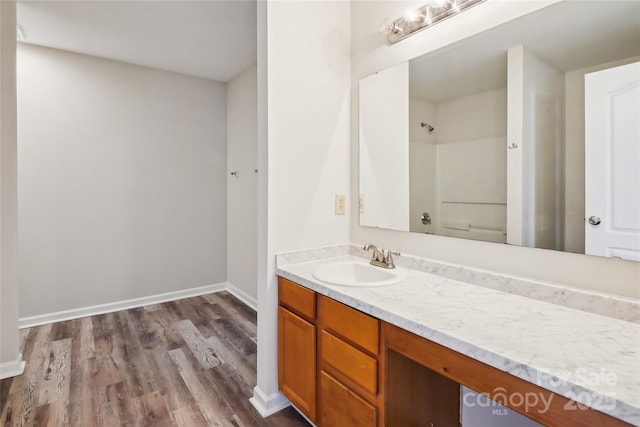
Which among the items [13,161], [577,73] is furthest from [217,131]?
[577,73]

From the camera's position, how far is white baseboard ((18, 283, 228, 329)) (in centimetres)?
299

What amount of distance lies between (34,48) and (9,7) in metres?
0.88

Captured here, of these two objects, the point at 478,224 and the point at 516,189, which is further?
the point at 478,224

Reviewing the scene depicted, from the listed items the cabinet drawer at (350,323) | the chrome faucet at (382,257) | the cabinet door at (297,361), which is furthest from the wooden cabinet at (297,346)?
the chrome faucet at (382,257)

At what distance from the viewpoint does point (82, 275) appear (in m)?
3.18

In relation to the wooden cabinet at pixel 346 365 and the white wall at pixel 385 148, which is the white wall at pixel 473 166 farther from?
the wooden cabinet at pixel 346 365

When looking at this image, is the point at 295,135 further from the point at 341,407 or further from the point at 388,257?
the point at 341,407

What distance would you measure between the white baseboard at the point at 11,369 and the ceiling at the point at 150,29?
2.54m

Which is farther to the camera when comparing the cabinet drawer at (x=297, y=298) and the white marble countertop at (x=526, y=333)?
the cabinet drawer at (x=297, y=298)

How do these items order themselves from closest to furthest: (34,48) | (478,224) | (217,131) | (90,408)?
(478,224) < (90,408) < (34,48) < (217,131)

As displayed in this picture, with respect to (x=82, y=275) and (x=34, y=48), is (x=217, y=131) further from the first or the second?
(x=82, y=275)

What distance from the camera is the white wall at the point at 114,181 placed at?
9.67 ft

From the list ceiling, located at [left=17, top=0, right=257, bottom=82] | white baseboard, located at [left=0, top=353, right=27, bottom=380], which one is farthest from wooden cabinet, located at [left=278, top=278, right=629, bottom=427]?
ceiling, located at [left=17, top=0, right=257, bottom=82]

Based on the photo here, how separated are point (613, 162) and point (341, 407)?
139cm
